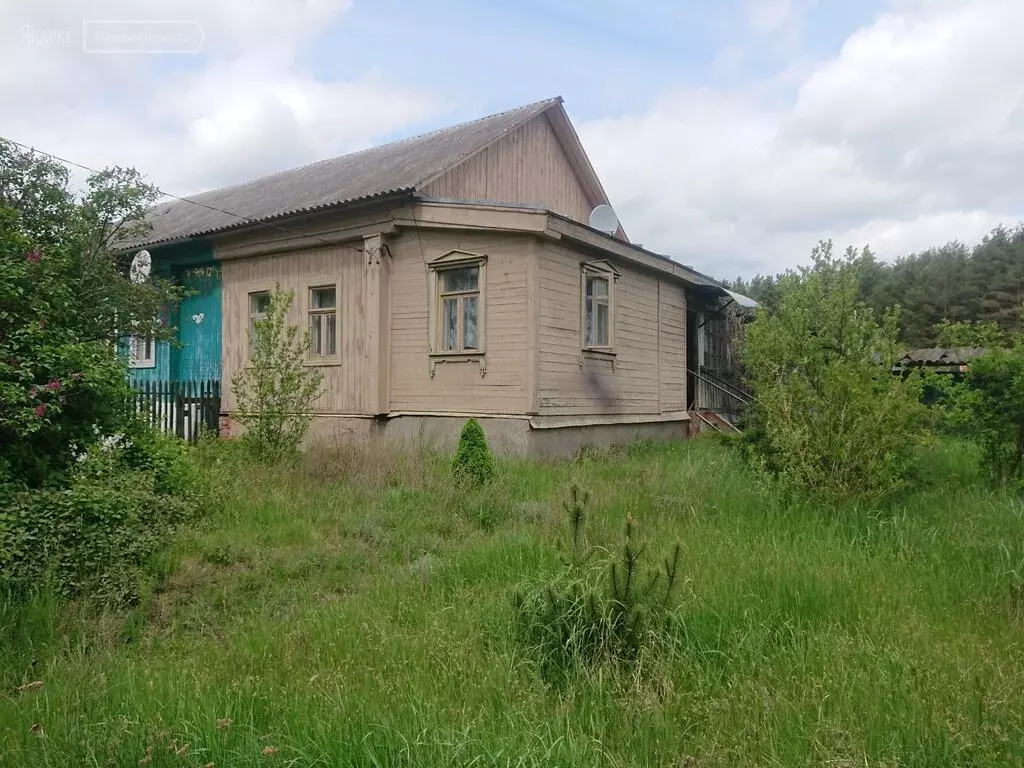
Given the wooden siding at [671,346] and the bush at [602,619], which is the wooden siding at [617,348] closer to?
the wooden siding at [671,346]

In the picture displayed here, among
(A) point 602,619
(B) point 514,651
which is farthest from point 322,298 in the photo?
(A) point 602,619

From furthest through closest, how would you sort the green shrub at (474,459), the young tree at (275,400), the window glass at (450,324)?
the window glass at (450,324) → the young tree at (275,400) → the green shrub at (474,459)

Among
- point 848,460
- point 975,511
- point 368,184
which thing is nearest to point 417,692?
point 848,460

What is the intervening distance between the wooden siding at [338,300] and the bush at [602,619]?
27.6 feet

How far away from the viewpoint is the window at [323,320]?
41.4 ft

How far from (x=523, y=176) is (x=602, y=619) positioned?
13.5 m

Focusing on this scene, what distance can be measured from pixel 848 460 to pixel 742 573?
2374mm

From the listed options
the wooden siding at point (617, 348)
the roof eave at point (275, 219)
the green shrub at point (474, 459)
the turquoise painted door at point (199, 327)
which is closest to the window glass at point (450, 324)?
the wooden siding at point (617, 348)

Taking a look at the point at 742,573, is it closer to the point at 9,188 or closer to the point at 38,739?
the point at 38,739

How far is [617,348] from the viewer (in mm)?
12781

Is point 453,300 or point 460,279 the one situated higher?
point 460,279

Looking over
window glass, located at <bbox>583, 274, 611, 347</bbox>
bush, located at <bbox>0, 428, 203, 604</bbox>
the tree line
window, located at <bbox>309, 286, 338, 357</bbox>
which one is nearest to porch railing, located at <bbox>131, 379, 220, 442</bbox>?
window, located at <bbox>309, 286, 338, 357</bbox>

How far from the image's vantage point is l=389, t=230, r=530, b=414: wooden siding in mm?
10648

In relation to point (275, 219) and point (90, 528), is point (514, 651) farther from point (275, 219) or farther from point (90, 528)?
point (275, 219)
